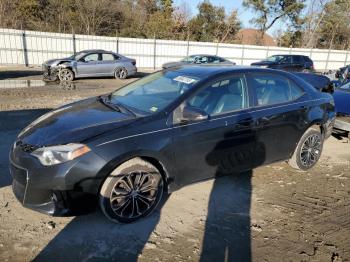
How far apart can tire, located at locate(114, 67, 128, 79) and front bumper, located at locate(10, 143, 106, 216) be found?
14.4 m

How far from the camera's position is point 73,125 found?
379cm

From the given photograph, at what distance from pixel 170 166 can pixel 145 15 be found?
111 ft

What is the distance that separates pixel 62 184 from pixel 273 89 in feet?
10.3

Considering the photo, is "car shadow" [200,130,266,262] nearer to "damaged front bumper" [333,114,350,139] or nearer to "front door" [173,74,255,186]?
"front door" [173,74,255,186]

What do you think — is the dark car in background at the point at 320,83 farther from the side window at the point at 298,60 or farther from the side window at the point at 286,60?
the side window at the point at 298,60

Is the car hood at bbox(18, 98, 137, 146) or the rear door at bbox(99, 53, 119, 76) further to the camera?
the rear door at bbox(99, 53, 119, 76)

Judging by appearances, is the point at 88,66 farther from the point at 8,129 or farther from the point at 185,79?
the point at 185,79

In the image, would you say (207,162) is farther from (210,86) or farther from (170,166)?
(210,86)

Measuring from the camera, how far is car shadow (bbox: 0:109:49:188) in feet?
16.1

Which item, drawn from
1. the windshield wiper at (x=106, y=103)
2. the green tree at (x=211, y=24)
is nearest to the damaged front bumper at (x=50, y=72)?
the windshield wiper at (x=106, y=103)

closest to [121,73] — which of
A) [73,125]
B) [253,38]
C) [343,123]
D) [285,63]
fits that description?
[285,63]

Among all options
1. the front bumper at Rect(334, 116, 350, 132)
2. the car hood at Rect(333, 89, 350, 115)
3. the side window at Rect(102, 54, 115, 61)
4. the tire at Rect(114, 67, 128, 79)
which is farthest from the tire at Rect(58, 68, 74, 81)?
the front bumper at Rect(334, 116, 350, 132)

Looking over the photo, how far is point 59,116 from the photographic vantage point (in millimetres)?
4191

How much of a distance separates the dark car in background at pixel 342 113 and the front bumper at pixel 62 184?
5253 millimetres
